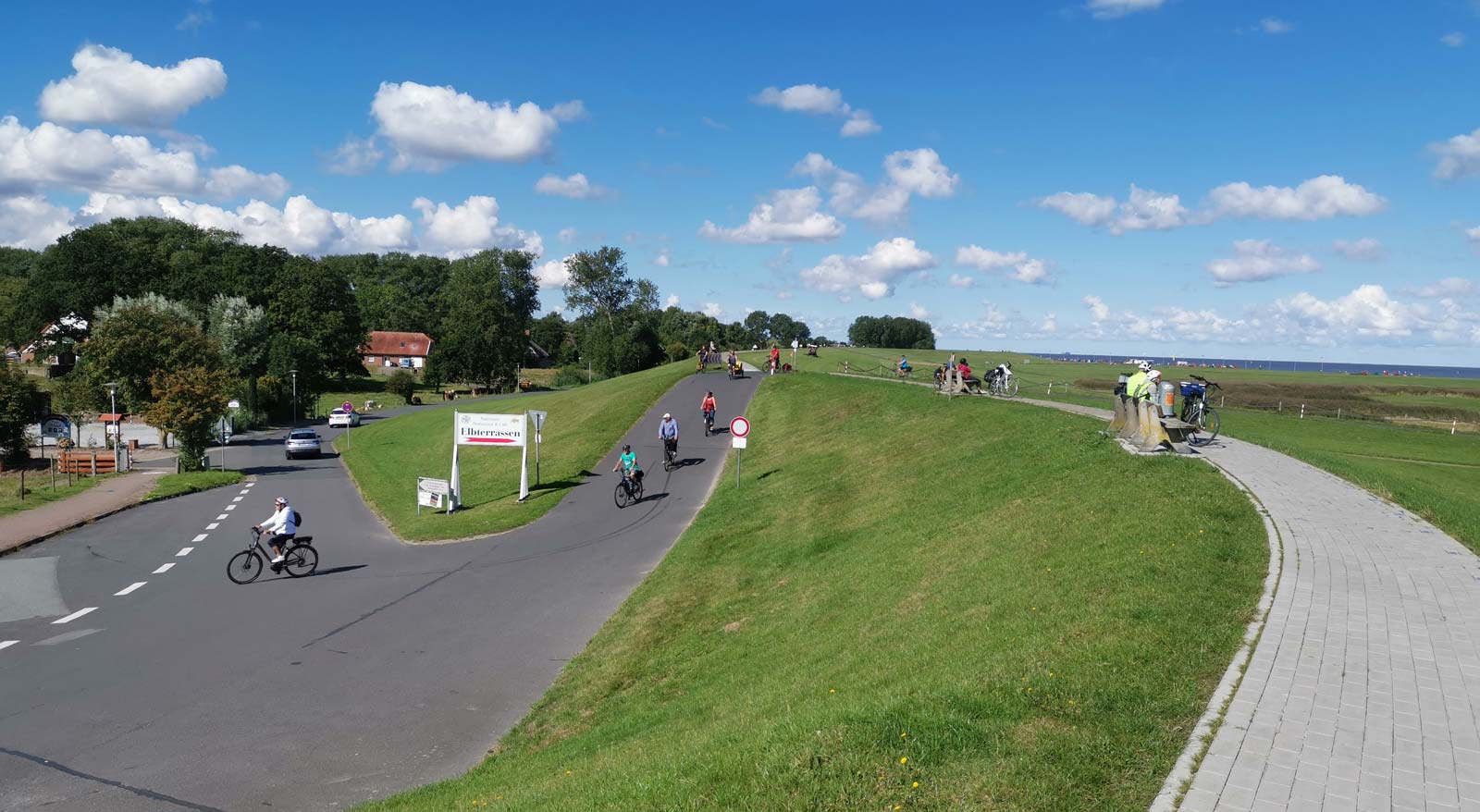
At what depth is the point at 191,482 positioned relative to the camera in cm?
3425

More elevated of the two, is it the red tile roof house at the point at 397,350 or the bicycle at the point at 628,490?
the red tile roof house at the point at 397,350

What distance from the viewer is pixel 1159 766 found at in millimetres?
5473

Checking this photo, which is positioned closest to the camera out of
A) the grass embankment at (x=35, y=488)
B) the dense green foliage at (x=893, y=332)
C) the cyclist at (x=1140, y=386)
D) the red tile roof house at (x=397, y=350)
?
the cyclist at (x=1140, y=386)

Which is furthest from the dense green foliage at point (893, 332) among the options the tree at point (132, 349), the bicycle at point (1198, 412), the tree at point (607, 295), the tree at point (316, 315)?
the bicycle at point (1198, 412)

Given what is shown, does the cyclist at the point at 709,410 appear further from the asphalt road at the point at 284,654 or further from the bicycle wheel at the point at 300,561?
the bicycle wheel at the point at 300,561

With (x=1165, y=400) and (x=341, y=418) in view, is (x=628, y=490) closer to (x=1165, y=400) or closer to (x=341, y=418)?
(x=1165, y=400)

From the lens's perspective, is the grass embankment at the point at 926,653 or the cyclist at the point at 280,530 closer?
the grass embankment at the point at 926,653

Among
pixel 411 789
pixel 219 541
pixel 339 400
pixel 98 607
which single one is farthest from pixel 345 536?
pixel 339 400

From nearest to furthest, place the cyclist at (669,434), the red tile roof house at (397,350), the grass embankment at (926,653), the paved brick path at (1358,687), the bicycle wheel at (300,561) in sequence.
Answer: the paved brick path at (1358,687) < the grass embankment at (926,653) < the bicycle wheel at (300,561) < the cyclist at (669,434) < the red tile roof house at (397,350)

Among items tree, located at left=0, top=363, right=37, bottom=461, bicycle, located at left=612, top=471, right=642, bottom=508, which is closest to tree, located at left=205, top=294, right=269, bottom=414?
tree, located at left=0, top=363, right=37, bottom=461

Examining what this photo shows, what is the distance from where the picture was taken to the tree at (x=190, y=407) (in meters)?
36.4

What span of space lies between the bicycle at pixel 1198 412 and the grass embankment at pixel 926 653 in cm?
249

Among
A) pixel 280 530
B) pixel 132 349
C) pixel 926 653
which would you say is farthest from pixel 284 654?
pixel 132 349

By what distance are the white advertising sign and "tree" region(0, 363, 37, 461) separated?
24242 mm
